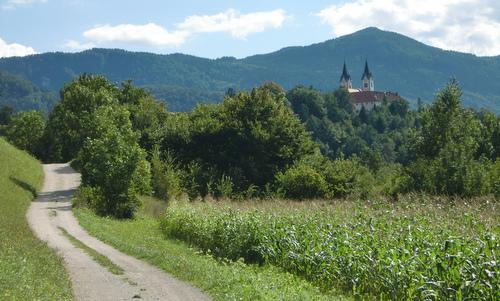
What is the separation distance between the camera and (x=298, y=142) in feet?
188

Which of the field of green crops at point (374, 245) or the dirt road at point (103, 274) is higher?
the field of green crops at point (374, 245)

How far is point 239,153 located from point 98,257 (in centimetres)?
3537

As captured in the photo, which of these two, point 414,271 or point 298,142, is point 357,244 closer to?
point 414,271

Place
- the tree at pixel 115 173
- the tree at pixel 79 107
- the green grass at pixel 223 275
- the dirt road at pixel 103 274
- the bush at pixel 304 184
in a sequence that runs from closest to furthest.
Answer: the green grass at pixel 223 275
the dirt road at pixel 103 274
the tree at pixel 115 173
the bush at pixel 304 184
the tree at pixel 79 107

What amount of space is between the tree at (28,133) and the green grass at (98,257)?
67.1 m

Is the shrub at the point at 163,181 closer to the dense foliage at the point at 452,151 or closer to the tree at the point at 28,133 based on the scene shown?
the dense foliage at the point at 452,151

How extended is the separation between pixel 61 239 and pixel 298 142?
3207 cm

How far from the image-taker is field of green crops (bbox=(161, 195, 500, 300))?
43.5 ft

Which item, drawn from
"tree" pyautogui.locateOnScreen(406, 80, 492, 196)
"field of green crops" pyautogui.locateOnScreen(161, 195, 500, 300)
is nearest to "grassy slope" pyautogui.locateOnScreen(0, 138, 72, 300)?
"field of green crops" pyautogui.locateOnScreen(161, 195, 500, 300)

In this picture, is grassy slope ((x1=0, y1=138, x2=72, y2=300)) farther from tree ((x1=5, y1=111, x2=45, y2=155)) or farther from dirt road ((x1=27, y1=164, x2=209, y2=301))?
tree ((x1=5, y1=111, x2=45, y2=155))

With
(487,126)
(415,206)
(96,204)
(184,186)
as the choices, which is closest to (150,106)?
(184,186)

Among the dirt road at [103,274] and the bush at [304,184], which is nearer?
the dirt road at [103,274]

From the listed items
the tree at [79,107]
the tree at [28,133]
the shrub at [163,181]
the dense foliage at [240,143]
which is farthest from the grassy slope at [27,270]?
the tree at [28,133]

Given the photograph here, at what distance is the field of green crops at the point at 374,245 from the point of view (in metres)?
13.3
